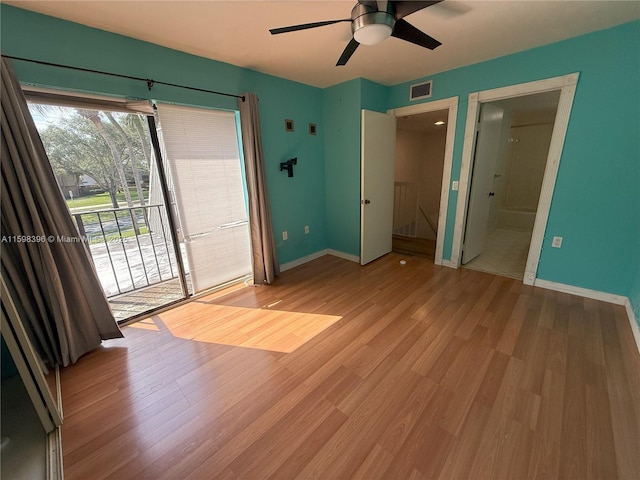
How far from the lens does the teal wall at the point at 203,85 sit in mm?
1638

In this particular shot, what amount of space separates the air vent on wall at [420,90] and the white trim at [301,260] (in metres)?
2.44

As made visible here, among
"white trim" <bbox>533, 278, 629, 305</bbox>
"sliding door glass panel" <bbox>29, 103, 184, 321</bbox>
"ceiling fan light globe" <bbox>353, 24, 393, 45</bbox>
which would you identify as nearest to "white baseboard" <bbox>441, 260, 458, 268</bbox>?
"white trim" <bbox>533, 278, 629, 305</bbox>

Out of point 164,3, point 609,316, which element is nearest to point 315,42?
point 164,3

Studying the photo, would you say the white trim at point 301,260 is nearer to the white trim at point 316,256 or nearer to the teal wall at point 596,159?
the white trim at point 316,256

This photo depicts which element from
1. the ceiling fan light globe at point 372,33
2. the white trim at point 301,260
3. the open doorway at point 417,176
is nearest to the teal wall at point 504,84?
the white trim at point 301,260

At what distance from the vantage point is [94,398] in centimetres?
155

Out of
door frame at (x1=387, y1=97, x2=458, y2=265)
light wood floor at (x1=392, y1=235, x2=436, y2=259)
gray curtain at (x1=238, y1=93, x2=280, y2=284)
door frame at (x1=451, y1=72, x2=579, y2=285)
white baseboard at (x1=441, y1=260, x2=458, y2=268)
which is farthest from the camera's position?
light wood floor at (x1=392, y1=235, x2=436, y2=259)

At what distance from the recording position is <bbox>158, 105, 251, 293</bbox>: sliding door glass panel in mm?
2354

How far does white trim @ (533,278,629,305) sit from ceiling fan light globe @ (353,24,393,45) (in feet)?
9.31

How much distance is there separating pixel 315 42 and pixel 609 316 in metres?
3.45

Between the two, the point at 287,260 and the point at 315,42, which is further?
the point at 287,260

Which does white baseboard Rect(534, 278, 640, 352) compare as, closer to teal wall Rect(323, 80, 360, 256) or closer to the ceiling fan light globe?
teal wall Rect(323, 80, 360, 256)

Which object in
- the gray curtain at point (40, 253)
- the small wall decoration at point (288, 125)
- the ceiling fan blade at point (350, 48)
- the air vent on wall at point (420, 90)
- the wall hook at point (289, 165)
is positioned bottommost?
the gray curtain at point (40, 253)

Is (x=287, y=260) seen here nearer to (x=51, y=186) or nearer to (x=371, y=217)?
(x=371, y=217)
